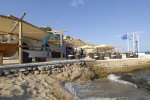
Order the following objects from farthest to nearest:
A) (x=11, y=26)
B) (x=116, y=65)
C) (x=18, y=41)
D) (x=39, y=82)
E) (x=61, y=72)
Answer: (x=116, y=65), (x=11, y=26), (x=61, y=72), (x=18, y=41), (x=39, y=82)

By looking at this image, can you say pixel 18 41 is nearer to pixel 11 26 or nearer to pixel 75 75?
pixel 75 75

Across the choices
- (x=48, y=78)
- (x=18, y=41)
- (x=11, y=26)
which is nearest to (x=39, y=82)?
(x=48, y=78)

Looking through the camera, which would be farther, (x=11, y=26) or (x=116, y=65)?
(x=116, y=65)

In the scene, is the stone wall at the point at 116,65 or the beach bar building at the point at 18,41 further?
the stone wall at the point at 116,65

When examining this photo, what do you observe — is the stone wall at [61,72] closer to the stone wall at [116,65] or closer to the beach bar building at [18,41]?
the beach bar building at [18,41]

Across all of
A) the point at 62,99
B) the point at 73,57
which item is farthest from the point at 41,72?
the point at 73,57

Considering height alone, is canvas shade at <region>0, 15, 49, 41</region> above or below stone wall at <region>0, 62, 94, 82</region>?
above

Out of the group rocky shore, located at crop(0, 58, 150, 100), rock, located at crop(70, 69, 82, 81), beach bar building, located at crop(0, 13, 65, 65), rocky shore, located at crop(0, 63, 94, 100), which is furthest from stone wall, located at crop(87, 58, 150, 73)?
rock, located at crop(70, 69, 82, 81)

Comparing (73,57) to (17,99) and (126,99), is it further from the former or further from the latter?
(17,99)

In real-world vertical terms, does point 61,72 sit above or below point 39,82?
above

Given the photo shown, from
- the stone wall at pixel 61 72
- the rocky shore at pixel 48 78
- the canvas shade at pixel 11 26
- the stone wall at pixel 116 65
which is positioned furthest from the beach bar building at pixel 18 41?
the stone wall at pixel 116 65

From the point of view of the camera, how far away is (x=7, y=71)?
12109mm

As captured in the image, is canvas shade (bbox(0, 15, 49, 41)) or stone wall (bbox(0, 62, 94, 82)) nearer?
stone wall (bbox(0, 62, 94, 82))

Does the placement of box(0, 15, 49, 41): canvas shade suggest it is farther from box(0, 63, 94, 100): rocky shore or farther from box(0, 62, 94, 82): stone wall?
box(0, 63, 94, 100): rocky shore
